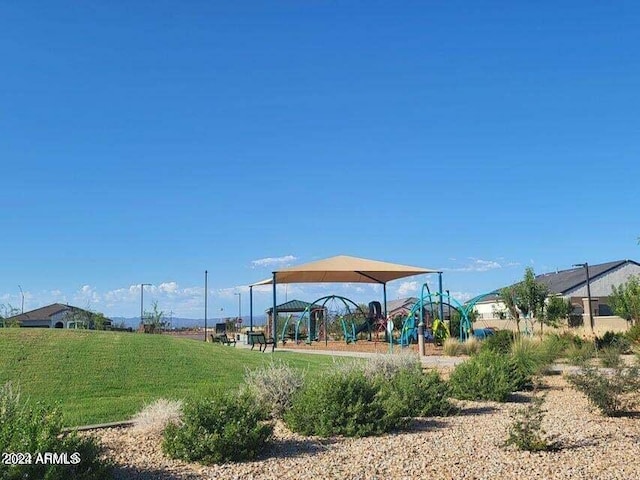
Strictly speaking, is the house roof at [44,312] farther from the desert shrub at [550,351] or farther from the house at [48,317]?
the desert shrub at [550,351]

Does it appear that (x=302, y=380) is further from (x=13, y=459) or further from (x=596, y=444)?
(x=13, y=459)

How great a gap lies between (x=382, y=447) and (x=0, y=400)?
3601 millimetres

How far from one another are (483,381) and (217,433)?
17.0 feet

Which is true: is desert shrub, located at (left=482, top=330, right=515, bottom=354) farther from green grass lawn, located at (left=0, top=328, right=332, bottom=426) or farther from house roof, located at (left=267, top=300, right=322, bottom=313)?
house roof, located at (left=267, top=300, right=322, bottom=313)

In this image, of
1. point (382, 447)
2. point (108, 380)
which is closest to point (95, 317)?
point (108, 380)

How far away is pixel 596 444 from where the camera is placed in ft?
22.4

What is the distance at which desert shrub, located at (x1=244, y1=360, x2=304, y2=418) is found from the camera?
26.7 ft

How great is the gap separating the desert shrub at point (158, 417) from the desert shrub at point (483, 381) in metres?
4.46

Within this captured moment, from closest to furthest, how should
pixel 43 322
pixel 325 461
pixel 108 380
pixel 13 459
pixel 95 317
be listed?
pixel 13 459 < pixel 325 461 < pixel 108 380 < pixel 95 317 < pixel 43 322

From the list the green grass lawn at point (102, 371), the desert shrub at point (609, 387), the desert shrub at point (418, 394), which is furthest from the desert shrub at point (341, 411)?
the desert shrub at point (609, 387)

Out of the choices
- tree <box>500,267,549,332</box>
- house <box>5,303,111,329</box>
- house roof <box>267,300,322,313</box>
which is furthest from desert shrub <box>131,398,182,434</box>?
house roof <box>267,300,322,313</box>

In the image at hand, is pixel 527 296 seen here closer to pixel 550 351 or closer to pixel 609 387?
pixel 550 351

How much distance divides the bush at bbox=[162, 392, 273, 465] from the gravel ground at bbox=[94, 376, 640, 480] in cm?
Result: 12

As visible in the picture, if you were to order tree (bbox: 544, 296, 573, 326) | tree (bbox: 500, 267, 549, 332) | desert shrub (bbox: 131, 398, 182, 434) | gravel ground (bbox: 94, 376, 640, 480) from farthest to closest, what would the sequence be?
tree (bbox: 544, 296, 573, 326) → tree (bbox: 500, 267, 549, 332) → desert shrub (bbox: 131, 398, 182, 434) → gravel ground (bbox: 94, 376, 640, 480)
